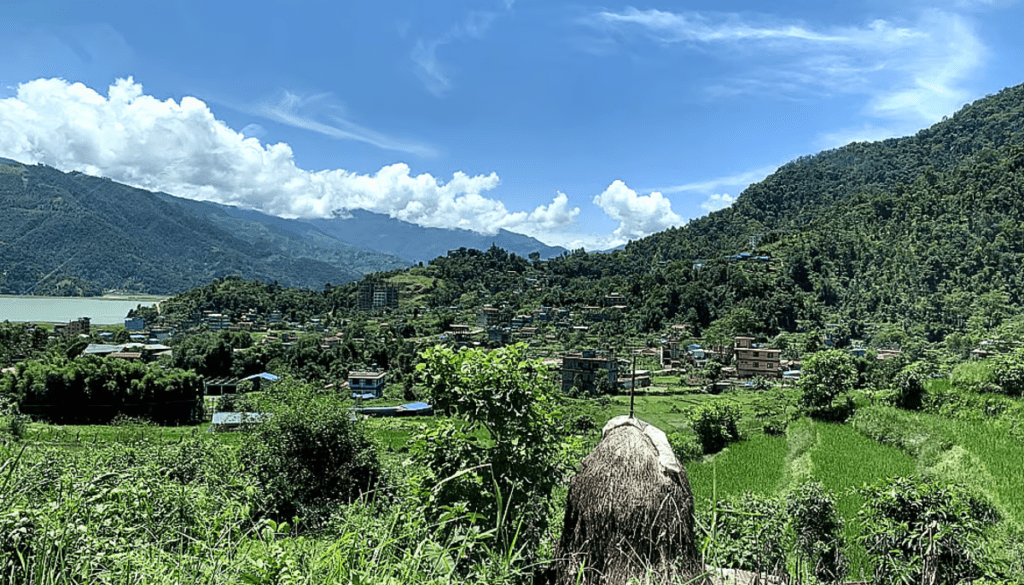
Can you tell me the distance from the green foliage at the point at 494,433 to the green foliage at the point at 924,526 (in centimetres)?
Answer: 410

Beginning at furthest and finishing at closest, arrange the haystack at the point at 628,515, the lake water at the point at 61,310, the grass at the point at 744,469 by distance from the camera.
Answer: the lake water at the point at 61,310
the grass at the point at 744,469
the haystack at the point at 628,515

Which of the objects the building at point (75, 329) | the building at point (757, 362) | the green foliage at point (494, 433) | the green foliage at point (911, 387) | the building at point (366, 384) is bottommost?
the building at point (366, 384)

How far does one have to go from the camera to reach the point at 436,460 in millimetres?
3949

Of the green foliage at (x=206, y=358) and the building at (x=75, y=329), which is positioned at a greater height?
the building at (x=75, y=329)

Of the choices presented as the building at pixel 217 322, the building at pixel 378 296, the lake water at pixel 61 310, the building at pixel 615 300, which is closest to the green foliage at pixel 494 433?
the building at pixel 615 300

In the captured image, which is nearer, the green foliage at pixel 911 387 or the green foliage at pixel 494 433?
the green foliage at pixel 494 433

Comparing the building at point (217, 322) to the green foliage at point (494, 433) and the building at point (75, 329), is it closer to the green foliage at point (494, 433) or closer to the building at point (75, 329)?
the building at point (75, 329)

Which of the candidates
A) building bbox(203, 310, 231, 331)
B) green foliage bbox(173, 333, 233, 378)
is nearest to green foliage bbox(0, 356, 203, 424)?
green foliage bbox(173, 333, 233, 378)

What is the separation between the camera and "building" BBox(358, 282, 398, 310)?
8288 cm

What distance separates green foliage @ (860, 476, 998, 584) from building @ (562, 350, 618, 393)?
34.5m

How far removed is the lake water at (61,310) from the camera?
8538 cm

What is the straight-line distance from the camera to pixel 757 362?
45.6m

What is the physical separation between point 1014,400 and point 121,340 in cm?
7127

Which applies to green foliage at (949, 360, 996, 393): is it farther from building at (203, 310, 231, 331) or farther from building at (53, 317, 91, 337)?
building at (53, 317, 91, 337)
